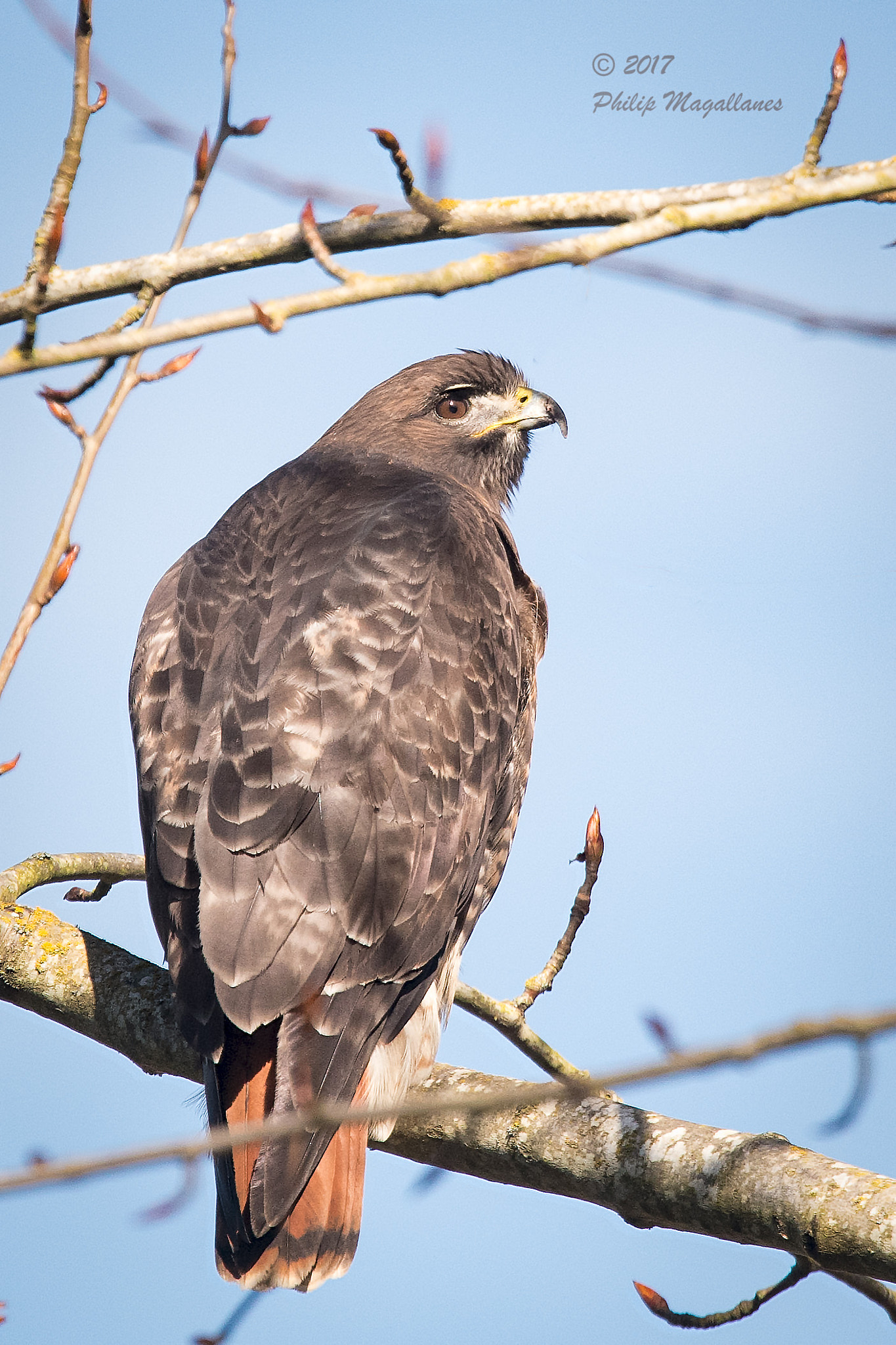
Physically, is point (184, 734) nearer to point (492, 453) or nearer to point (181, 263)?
point (181, 263)

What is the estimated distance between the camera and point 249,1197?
325 centimetres

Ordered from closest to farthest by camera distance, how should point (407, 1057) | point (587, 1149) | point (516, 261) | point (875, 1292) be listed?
point (516, 261) < point (587, 1149) < point (875, 1292) < point (407, 1057)

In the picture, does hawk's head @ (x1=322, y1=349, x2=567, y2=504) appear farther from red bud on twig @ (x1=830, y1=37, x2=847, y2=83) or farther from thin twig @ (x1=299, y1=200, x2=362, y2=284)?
thin twig @ (x1=299, y1=200, x2=362, y2=284)

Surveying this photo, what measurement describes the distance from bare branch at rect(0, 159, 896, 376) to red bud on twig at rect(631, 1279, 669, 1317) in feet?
9.37

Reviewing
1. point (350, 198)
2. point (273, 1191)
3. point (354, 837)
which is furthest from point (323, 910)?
point (350, 198)

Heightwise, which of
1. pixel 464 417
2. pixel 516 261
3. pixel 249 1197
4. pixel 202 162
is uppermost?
pixel 464 417

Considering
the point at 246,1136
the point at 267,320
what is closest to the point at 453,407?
the point at 267,320

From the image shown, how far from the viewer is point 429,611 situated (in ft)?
13.5

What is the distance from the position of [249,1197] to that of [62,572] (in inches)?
68.1

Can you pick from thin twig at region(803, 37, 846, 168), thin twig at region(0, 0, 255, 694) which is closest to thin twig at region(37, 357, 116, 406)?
thin twig at region(0, 0, 255, 694)

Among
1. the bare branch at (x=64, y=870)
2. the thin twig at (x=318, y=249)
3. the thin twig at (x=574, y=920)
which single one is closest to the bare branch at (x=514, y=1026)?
the thin twig at (x=574, y=920)

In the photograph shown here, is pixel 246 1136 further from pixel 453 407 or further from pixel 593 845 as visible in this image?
pixel 453 407

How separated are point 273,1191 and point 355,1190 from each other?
1.14ft

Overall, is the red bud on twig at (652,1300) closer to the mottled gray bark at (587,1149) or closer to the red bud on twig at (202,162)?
the mottled gray bark at (587,1149)
